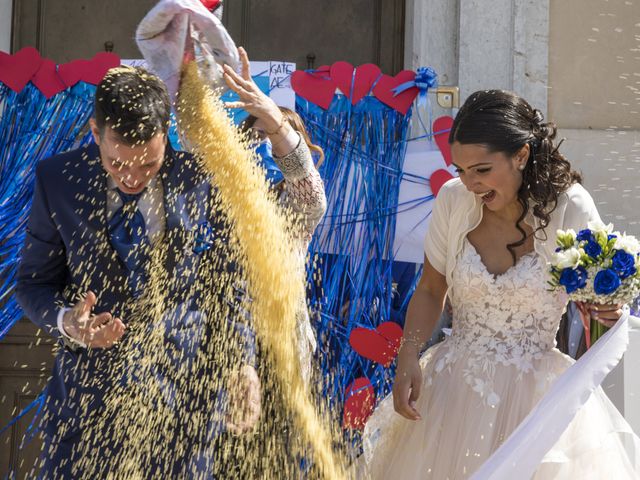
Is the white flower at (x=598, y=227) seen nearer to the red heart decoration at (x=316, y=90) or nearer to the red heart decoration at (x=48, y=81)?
the red heart decoration at (x=316, y=90)

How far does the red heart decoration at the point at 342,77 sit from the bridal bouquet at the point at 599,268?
6.64ft

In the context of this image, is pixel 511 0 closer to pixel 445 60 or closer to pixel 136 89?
pixel 445 60

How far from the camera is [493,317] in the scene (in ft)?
10.4

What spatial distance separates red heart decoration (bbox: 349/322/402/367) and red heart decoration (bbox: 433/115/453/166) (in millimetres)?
903

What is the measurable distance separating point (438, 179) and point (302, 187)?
1434 millimetres

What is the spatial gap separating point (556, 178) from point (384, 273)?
5.10ft

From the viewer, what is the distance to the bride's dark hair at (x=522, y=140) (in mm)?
3041

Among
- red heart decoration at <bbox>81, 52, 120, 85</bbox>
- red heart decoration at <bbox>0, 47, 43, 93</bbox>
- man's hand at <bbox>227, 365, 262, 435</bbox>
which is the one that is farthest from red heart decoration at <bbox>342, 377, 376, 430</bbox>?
red heart decoration at <bbox>0, 47, 43, 93</bbox>

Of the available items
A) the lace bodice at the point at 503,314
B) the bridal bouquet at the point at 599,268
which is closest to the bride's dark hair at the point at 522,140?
the lace bodice at the point at 503,314

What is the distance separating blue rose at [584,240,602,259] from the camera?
2.84 metres

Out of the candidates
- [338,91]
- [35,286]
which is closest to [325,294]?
[338,91]

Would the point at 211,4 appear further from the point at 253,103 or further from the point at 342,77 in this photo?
the point at 342,77

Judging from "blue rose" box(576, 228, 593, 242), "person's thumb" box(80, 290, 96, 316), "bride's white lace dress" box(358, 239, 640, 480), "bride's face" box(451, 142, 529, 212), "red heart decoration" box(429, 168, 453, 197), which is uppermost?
"bride's face" box(451, 142, 529, 212)

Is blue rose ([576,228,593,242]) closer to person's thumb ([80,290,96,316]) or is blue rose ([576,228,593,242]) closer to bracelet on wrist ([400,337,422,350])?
bracelet on wrist ([400,337,422,350])
